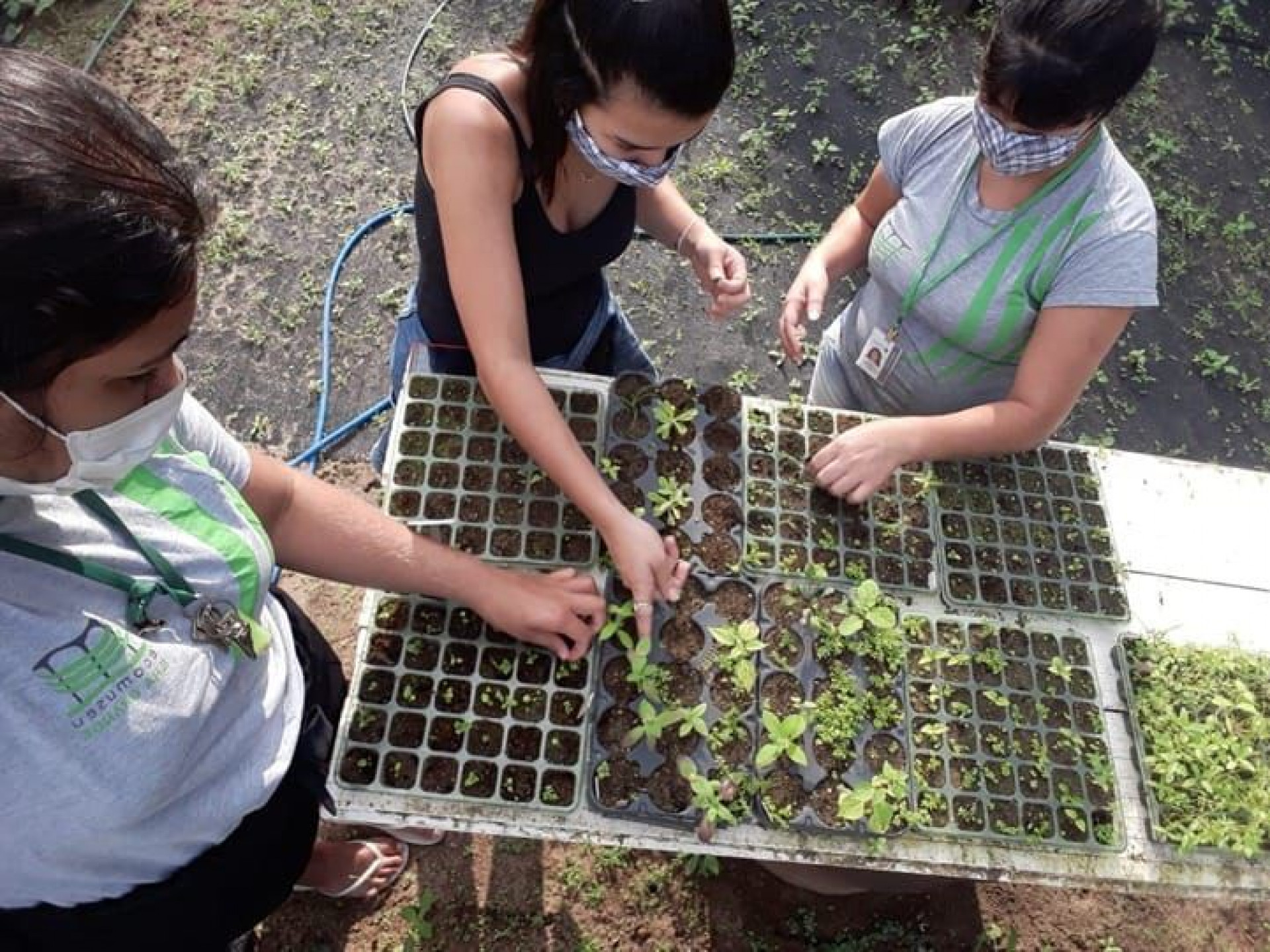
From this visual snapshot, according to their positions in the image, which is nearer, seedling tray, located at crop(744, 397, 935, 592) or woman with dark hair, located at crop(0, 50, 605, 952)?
woman with dark hair, located at crop(0, 50, 605, 952)

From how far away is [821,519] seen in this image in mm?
1717

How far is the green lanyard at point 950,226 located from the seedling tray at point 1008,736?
710 mm

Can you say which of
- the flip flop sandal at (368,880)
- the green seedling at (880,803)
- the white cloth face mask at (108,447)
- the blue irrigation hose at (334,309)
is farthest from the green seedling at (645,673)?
the blue irrigation hose at (334,309)

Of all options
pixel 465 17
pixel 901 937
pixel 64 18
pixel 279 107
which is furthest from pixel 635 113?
pixel 64 18

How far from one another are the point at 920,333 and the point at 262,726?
1.55 m

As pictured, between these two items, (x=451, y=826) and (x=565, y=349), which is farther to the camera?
(x=565, y=349)

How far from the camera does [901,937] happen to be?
2369 mm

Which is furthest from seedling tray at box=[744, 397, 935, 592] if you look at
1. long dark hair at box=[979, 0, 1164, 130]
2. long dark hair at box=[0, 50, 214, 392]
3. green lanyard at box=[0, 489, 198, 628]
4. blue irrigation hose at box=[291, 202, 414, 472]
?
blue irrigation hose at box=[291, 202, 414, 472]

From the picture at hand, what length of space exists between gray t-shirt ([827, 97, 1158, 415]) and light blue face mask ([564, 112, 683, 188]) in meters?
0.60

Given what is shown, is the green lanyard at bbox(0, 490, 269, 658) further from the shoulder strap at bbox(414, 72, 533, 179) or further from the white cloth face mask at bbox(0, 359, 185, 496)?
the shoulder strap at bbox(414, 72, 533, 179)

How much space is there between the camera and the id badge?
1993mm

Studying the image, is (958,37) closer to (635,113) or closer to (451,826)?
(635,113)

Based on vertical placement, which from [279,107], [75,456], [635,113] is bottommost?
[279,107]

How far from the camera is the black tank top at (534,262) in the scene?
1.58 meters
